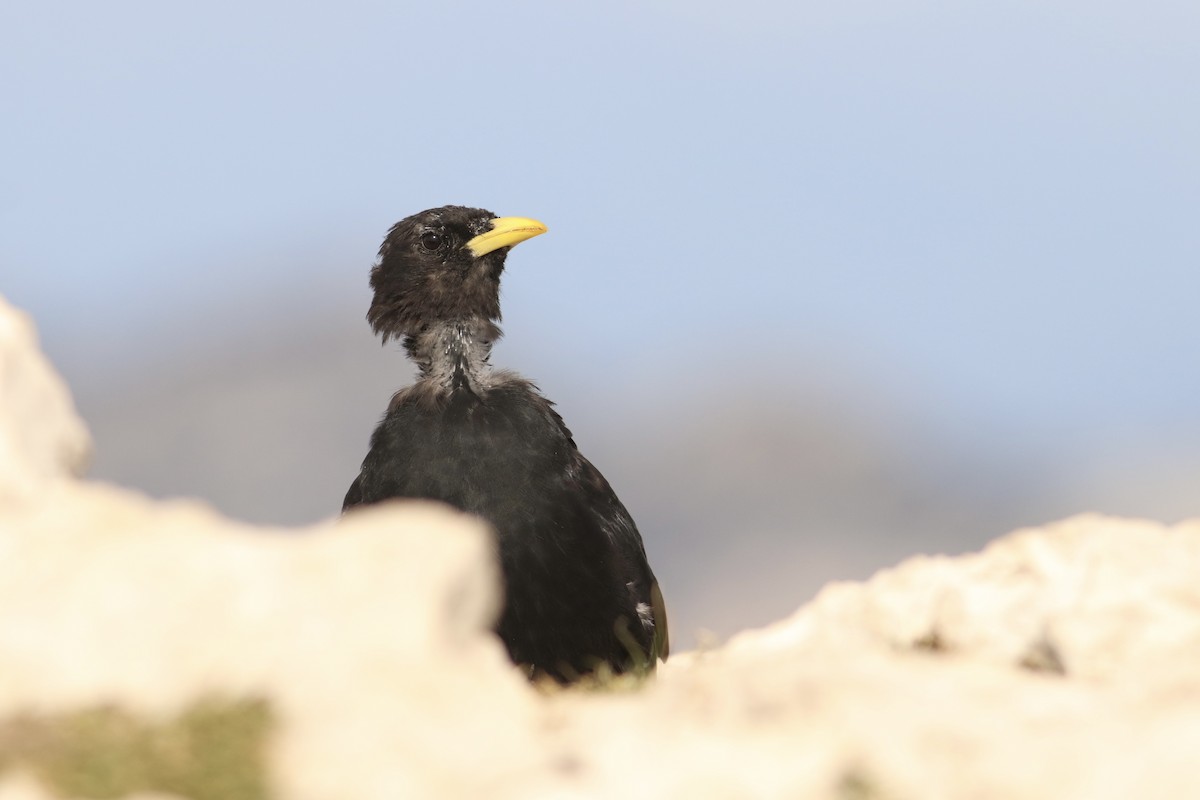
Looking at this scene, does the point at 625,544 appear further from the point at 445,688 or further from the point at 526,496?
the point at 445,688

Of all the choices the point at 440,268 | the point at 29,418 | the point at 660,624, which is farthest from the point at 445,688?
the point at 440,268

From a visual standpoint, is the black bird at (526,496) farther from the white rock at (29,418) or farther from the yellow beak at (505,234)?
the white rock at (29,418)

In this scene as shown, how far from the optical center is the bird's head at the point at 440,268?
46.2 ft

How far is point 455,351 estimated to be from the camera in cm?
1348

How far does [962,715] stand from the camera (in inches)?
241

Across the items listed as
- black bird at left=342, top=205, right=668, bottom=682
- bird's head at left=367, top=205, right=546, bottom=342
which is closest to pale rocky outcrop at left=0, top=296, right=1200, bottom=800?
black bird at left=342, top=205, right=668, bottom=682

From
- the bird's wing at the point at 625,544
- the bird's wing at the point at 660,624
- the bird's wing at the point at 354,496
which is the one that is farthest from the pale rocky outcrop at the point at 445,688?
the bird's wing at the point at 660,624

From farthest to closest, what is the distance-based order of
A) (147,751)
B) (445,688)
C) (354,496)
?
1. (354,496)
2. (445,688)
3. (147,751)

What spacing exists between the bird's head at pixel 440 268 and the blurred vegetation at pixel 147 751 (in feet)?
26.2

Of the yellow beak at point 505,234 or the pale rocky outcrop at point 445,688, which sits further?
the yellow beak at point 505,234

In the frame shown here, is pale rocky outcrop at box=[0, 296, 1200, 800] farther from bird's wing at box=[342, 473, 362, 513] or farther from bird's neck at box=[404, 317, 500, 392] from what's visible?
bird's neck at box=[404, 317, 500, 392]

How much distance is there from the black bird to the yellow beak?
891mm

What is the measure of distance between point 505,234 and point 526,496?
319cm

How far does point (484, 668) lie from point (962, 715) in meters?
1.78
